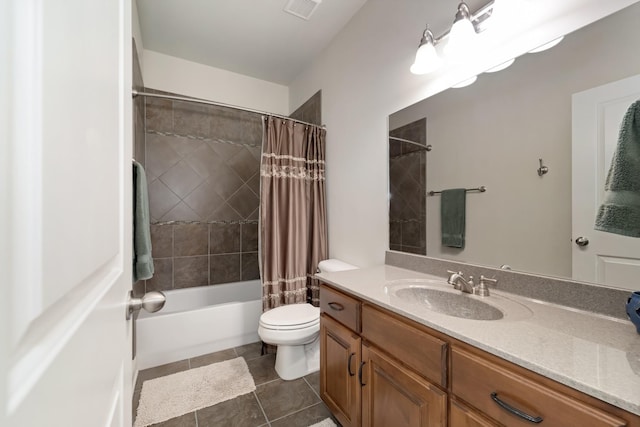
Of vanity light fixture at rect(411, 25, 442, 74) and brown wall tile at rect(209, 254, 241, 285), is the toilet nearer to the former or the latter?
brown wall tile at rect(209, 254, 241, 285)

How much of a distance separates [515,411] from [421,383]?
30 cm

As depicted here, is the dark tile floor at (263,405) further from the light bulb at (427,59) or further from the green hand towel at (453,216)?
the light bulb at (427,59)

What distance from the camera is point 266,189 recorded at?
6.83 ft

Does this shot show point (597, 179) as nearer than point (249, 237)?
Yes

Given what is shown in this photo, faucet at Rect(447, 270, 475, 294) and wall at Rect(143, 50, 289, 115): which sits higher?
wall at Rect(143, 50, 289, 115)

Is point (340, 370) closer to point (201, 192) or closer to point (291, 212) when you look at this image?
point (291, 212)

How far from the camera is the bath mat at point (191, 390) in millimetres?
1492

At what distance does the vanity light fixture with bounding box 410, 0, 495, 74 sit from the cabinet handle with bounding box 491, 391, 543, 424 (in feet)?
4.65

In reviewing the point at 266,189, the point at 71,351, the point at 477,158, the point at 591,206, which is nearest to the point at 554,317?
the point at 591,206

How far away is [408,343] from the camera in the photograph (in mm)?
935

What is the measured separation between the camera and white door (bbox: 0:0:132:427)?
186 millimetres

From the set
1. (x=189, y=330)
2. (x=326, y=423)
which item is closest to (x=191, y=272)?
(x=189, y=330)

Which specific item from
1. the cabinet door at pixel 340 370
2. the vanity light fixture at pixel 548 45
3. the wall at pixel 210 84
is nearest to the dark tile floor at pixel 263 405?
the cabinet door at pixel 340 370

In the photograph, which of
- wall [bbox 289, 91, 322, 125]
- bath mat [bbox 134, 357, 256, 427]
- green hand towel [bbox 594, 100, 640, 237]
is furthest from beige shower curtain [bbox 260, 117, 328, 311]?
green hand towel [bbox 594, 100, 640, 237]
